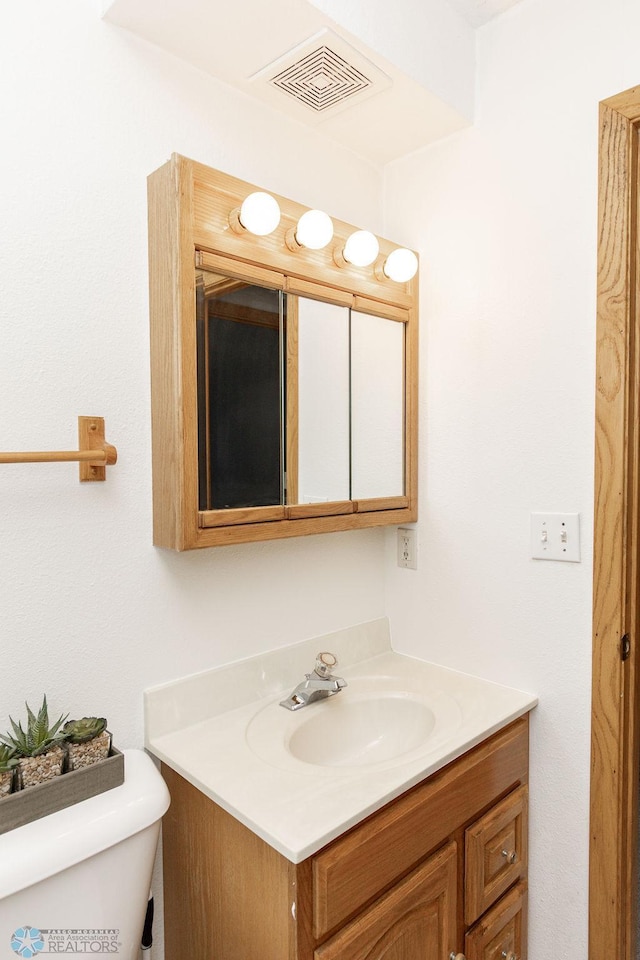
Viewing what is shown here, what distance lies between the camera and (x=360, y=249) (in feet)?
4.74

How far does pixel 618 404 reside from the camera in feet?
4.18

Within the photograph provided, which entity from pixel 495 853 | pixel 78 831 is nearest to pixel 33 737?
pixel 78 831

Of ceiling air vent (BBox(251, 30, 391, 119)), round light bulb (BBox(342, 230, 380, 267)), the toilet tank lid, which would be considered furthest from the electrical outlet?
ceiling air vent (BBox(251, 30, 391, 119))

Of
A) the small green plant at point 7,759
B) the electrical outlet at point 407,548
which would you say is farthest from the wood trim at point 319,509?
the small green plant at point 7,759

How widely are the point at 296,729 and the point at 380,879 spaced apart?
35 cm

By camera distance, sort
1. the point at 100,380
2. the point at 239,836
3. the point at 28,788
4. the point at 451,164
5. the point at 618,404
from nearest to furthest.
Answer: the point at 28,788, the point at 239,836, the point at 100,380, the point at 618,404, the point at 451,164

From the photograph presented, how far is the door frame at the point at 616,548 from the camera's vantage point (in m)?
1.26

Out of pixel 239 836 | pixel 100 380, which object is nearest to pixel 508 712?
pixel 239 836

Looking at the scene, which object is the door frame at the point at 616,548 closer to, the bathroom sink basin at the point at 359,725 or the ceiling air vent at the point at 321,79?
the bathroom sink basin at the point at 359,725

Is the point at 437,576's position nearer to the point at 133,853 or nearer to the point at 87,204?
the point at 133,853

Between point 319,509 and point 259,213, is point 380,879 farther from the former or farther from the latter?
point 259,213

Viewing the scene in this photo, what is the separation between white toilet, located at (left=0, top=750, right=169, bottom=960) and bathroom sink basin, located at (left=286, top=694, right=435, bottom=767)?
41 centimetres

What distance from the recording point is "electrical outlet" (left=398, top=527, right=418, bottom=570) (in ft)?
5.62

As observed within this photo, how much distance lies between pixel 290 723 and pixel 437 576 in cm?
59
